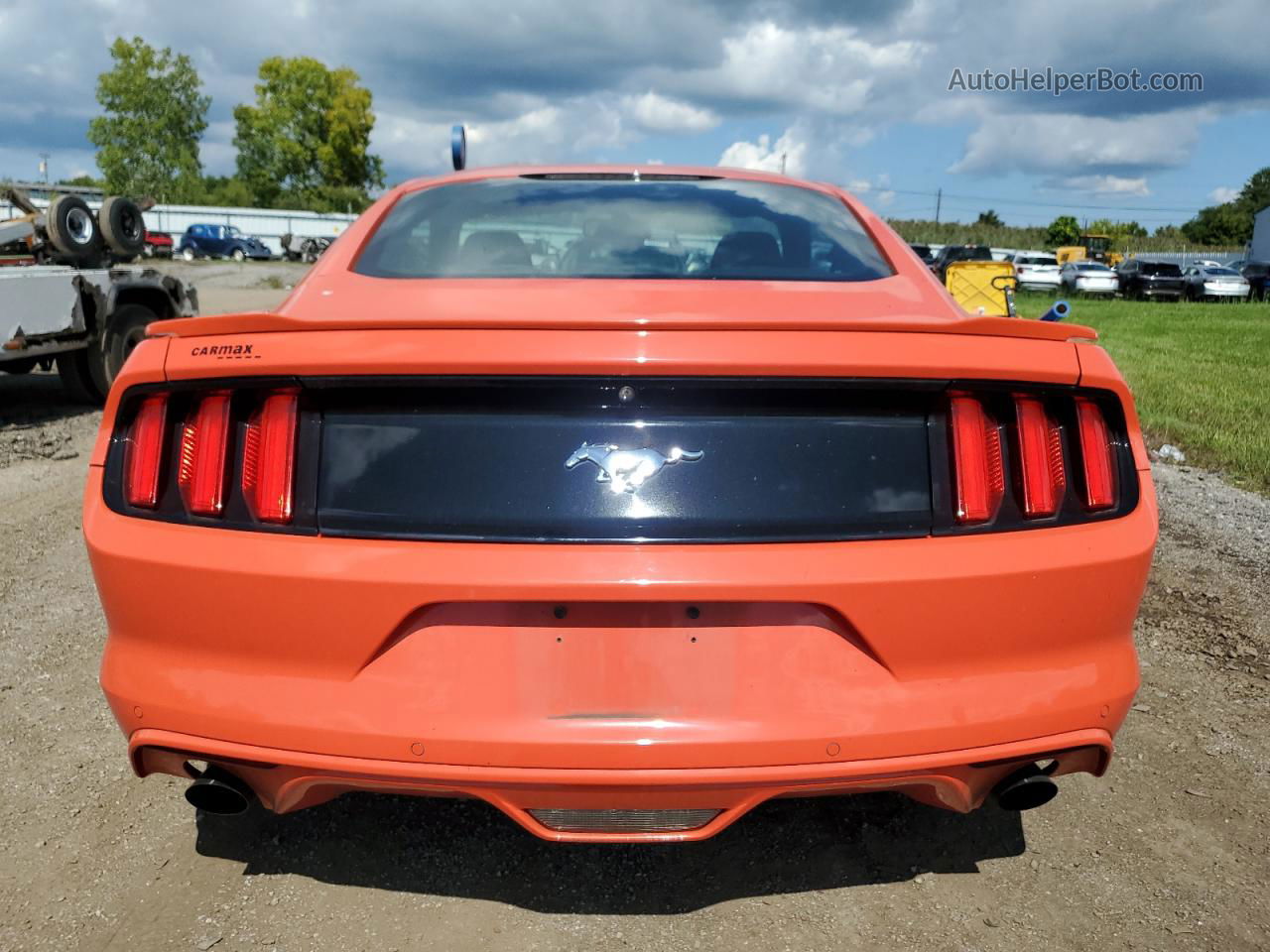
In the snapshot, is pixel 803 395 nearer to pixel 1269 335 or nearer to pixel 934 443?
pixel 934 443

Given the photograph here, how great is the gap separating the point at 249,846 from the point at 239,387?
125 cm

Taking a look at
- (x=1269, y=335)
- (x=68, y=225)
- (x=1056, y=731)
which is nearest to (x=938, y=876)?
(x=1056, y=731)

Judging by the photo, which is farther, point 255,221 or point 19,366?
point 255,221

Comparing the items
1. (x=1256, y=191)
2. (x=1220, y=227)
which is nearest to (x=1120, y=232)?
(x=1220, y=227)

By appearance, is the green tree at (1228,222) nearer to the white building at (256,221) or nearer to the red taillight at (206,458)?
the white building at (256,221)

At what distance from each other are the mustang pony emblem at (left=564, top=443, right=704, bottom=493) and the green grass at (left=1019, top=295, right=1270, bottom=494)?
5512 mm

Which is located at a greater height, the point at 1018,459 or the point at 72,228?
the point at 72,228

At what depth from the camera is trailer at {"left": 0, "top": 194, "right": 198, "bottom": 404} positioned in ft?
23.9

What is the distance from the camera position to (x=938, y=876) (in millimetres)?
2283

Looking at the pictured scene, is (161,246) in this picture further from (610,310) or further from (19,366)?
(610,310)

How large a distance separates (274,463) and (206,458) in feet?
0.46

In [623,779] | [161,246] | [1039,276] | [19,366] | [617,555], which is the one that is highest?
[161,246]

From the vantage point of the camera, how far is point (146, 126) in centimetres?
6188

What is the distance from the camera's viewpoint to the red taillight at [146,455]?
186 cm
